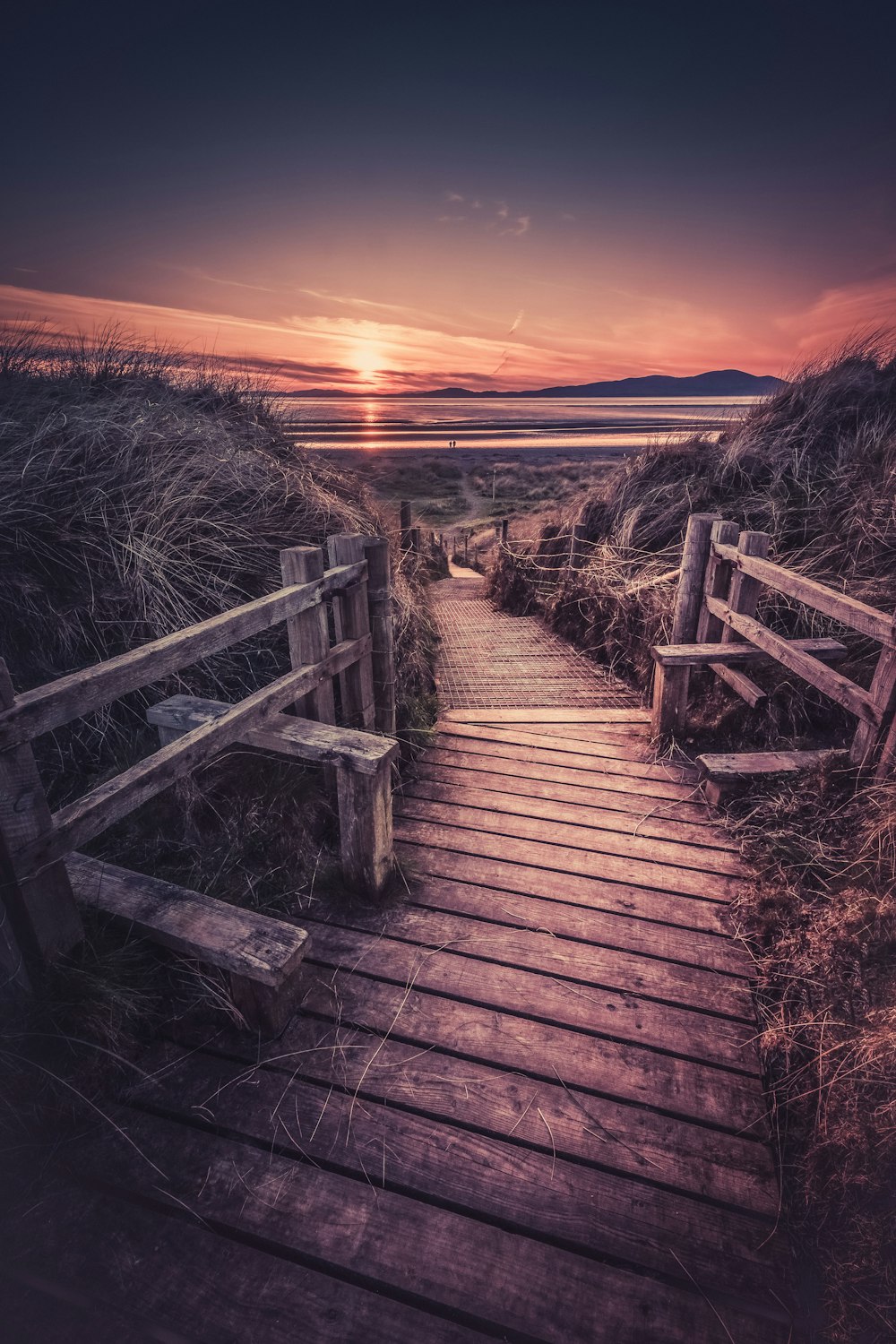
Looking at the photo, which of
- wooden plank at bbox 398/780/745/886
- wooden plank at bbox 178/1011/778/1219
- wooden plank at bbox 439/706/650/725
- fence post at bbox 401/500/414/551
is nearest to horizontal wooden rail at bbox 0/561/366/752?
wooden plank at bbox 178/1011/778/1219

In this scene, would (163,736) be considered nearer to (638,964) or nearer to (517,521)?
(638,964)

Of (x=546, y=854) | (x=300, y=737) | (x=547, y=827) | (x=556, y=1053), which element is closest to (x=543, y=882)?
(x=546, y=854)

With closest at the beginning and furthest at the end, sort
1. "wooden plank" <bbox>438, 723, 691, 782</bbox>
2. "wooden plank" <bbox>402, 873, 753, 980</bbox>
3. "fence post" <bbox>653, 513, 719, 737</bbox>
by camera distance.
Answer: "wooden plank" <bbox>402, 873, 753, 980</bbox> < "wooden plank" <bbox>438, 723, 691, 782</bbox> < "fence post" <bbox>653, 513, 719, 737</bbox>

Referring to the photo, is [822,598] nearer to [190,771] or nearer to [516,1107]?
[516,1107]

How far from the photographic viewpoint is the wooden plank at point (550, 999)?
2.41m

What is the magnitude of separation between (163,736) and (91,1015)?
1.44 metres

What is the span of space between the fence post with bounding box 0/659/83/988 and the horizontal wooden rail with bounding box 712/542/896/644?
11.8 feet

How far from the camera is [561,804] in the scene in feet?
13.1

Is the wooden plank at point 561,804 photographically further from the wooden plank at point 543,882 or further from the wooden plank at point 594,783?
the wooden plank at point 543,882

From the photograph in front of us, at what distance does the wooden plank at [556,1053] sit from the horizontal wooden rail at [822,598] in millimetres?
2154

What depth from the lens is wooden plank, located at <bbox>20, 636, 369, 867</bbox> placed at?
1945 mm

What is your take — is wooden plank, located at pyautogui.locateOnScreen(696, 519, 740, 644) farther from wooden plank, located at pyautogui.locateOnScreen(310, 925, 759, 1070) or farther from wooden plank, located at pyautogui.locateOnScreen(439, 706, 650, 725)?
wooden plank, located at pyautogui.locateOnScreen(310, 925, 759, 1070)

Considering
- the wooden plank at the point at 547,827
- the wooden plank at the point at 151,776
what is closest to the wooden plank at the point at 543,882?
the wooden plank at the point at 547,827

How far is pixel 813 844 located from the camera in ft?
10.7
